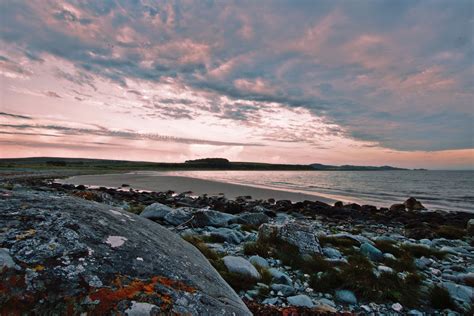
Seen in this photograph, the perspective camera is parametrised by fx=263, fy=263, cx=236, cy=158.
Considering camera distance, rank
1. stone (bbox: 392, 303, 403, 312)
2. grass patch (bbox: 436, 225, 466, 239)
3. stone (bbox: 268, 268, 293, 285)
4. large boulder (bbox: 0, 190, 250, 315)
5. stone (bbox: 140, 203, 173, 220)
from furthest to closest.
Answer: grass patch (bbox: 436, 225, 466, 239) < stone (bbox: 140, 203, 173, 220) < stone (bbox: 268, 268, 293, 285) < stone (bbox: 392, 303, 403, 312) < large boulder (bbox: 0, 190, 250, 315)

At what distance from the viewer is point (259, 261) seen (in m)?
5.36

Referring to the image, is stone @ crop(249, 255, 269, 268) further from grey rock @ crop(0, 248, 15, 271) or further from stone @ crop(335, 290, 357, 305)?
grey rock @ crop(0, 248, 15, 271)

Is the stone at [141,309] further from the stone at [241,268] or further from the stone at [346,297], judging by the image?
the stone at [346,297]

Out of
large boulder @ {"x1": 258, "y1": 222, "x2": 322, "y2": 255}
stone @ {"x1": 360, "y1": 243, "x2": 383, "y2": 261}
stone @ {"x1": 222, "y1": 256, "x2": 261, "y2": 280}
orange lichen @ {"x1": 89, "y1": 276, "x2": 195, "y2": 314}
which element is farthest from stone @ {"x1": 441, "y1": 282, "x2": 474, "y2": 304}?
orange lichen @ {"x1": 89, "y1": 276, "x2": 195, "y2": 314}

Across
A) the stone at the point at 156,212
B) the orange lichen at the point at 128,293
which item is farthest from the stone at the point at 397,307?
the stone at the point at 156,212

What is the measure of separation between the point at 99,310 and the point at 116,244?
2.40ft

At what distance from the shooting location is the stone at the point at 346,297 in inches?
164

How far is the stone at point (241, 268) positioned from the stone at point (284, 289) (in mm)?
304

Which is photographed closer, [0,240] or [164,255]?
[0,240]

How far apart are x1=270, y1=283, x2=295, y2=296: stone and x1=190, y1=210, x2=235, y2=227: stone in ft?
17.5

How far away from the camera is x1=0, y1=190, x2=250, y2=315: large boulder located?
168 centimetres

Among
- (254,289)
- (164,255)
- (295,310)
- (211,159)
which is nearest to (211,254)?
(254,289)

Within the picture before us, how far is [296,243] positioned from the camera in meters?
6.41

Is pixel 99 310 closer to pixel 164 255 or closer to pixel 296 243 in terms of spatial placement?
pixel 164 255
